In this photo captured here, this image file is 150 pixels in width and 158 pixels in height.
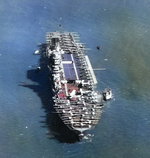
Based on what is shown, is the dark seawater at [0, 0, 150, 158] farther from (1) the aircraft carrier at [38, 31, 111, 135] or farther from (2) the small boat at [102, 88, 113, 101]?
(1) the aircraft carrier at [38, 31, 111, 135]

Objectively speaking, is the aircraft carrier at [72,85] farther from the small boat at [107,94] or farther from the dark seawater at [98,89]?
the dark seawater at [98,89]

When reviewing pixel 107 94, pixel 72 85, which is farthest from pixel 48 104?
pixel 107 94

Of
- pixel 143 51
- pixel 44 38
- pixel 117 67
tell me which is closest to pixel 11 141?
pixel 117 67

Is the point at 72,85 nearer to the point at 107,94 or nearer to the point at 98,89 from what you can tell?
the point at 98,89

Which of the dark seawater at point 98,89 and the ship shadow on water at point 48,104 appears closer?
the dark seawater at point 98,89

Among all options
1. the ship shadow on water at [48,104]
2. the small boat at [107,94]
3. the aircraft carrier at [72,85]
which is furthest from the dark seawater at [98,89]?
the aircraft carrier at [72,85]

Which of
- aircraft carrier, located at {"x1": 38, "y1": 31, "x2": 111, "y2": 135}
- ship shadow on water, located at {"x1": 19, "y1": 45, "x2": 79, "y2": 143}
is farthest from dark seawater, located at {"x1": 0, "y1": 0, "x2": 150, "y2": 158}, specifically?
aircraft carrier, located at {"x1": 38, "y1": 31, "x2": 111, "y2": 135}
